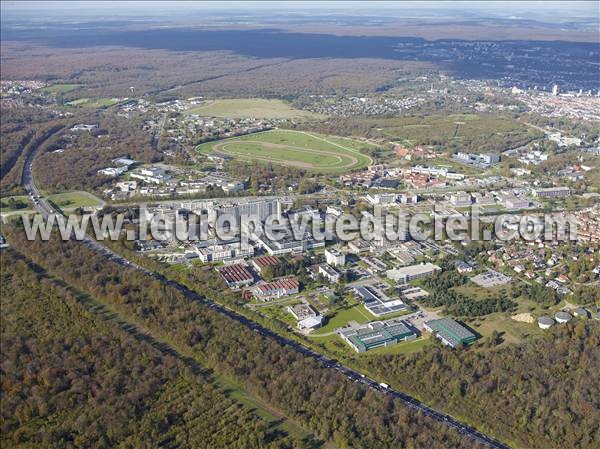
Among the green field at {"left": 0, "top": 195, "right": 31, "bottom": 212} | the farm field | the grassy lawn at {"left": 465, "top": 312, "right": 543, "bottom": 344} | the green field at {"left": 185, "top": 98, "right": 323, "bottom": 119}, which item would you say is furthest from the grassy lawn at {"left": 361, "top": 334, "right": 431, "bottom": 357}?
the green field at {"left": 185, "top": 98, "right": 323, "bottom": 119}

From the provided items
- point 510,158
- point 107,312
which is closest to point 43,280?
point 107,312

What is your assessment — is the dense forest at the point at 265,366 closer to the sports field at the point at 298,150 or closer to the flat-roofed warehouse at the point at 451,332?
the flat-roofed warehouse at the point at 451,332

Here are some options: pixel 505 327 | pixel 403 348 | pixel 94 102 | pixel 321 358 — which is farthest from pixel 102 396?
pixel 94 102

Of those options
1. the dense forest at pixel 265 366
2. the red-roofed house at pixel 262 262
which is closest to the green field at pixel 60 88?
the dense forest at pixel 265 366

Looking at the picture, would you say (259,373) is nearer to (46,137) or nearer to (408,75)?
(46,137)

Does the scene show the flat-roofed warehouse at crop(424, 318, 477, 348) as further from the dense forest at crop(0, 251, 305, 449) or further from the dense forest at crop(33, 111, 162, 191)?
the dense forest at crop(33, 111, 162, 191)
